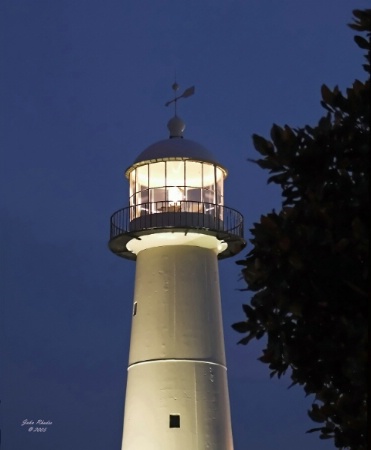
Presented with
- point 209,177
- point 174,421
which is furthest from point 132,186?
point 174,421

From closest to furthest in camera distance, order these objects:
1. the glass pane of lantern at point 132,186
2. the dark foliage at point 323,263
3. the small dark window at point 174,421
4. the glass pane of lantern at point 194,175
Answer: the dark foliage at point 323,263 → the small dark window at point 174,421 → the glass pane of lantern at point 194,175 → the glass pane of lantern at point 132,186

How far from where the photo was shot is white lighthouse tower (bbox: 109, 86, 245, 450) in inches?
949

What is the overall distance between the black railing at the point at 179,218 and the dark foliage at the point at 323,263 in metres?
14.1

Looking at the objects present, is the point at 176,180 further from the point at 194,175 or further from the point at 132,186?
the point at 132,186

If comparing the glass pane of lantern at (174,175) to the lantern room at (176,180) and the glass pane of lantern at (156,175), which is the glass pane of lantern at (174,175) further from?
the glass pane of lantern at (156,175)

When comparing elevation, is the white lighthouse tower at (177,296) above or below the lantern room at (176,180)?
below

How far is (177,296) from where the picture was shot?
24.8 meters

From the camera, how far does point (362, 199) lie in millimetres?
9461

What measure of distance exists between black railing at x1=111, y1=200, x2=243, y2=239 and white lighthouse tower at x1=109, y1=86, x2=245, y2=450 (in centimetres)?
2

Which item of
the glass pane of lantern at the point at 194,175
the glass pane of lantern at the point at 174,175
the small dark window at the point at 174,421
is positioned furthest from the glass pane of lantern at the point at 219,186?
the small dark window at the point at 174,421

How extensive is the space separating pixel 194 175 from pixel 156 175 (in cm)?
93

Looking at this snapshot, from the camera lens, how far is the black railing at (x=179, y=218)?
24812mm

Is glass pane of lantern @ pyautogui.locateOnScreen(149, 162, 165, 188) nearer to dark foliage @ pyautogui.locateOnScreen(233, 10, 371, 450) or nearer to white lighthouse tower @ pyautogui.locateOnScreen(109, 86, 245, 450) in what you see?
white lighthouse tower @ pyautogui.locateOnScreen(109, 86, 245, 450)

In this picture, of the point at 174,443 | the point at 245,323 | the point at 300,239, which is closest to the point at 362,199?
the point at 300,239
